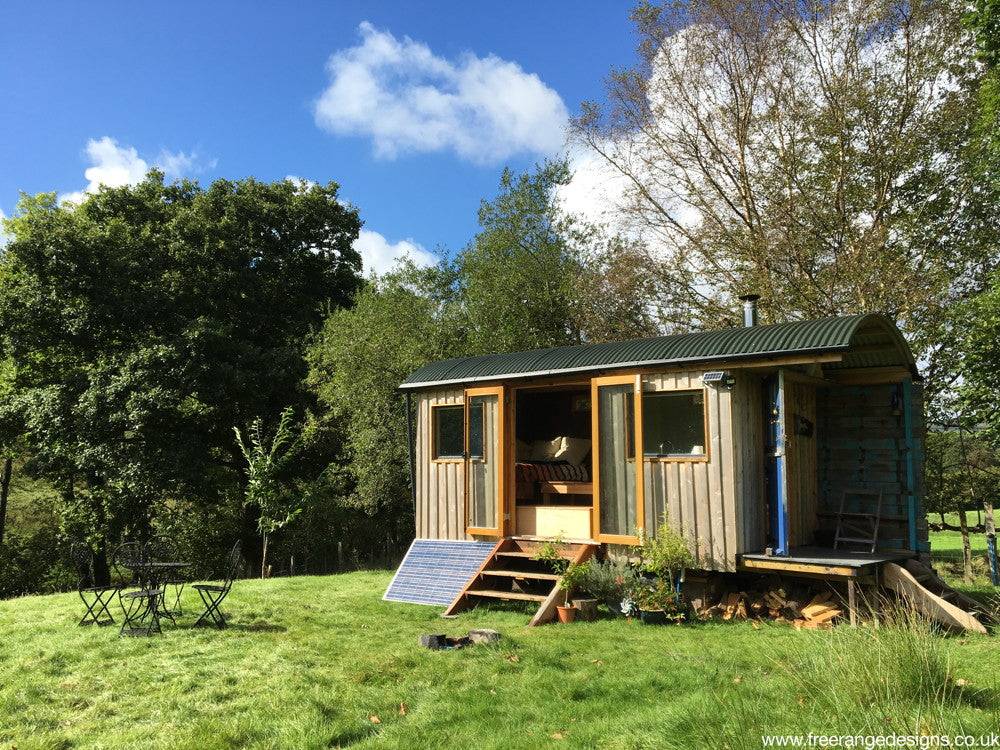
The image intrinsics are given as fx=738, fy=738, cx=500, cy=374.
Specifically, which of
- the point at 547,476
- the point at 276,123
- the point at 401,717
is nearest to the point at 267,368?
the point at 276,123

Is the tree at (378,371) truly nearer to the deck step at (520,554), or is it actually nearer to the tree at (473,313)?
the tree at (473,313)

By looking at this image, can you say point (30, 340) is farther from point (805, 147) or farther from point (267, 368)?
point (805, 147)

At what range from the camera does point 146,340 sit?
18672mm

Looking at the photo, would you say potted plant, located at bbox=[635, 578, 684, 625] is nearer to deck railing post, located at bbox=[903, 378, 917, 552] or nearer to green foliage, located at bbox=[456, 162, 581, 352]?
deck railing post, located at bbox=[903, 378, 917, 552]

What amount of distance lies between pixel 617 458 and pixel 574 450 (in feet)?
Answer: 7.56

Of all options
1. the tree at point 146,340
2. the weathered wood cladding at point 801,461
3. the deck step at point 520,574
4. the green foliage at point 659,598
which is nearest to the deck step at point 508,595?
the deck step at point 520,574

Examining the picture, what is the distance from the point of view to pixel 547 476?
10.7 meters

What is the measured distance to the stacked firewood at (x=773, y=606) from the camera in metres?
7.54

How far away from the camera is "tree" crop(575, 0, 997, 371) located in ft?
43.6

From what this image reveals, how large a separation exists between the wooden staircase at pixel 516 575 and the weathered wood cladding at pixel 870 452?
129 inches

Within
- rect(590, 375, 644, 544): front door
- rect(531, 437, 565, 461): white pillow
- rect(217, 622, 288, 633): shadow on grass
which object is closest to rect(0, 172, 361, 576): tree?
rect(531, 437, 565, 461): white pillow

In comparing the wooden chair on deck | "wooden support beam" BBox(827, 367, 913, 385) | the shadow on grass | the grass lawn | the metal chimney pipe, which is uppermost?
the metal chimney pipe

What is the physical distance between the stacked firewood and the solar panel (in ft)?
9.91

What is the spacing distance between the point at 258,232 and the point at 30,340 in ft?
21.0
